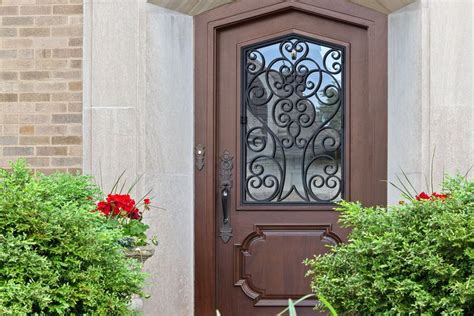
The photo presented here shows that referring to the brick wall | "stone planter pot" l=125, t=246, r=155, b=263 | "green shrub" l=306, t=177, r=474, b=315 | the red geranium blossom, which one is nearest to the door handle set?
the brick wall

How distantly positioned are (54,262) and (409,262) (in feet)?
4.99

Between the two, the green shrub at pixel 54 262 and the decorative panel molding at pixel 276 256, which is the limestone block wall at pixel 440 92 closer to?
the decorative panel molding at pixel 276 256

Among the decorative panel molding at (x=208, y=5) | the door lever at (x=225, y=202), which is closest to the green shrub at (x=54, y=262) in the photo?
the door lever at (x=225, y=202)

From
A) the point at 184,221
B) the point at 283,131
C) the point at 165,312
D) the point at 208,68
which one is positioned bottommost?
the point at 165,312

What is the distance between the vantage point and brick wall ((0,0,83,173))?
6.25m

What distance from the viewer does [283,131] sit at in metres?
6.42

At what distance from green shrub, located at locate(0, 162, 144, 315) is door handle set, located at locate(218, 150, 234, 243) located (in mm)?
2362

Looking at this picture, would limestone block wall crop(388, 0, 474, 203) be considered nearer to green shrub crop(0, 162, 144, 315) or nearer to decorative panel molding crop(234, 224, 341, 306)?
decorative panel molding crop(234, 224, 341, 306)

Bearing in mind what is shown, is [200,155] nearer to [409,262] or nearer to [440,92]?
[440,92]

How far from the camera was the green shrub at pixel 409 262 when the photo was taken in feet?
12.7

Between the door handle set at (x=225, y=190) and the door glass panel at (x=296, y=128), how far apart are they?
10cm

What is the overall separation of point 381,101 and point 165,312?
212 centimetres

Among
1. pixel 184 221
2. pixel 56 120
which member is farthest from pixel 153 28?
pixel 184 221

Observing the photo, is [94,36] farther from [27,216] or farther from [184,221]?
[27,216]
